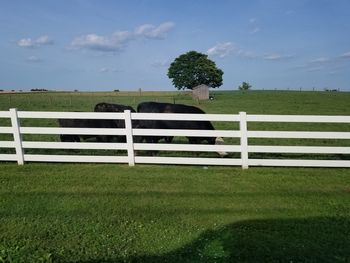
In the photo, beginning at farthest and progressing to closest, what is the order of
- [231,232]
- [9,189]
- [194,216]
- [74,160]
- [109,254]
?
[74,160] < [9,189] < [194,216] < [231,232] < [109,254]

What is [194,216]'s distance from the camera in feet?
17.1

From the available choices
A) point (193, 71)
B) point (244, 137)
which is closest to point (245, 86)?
point (193, 71)

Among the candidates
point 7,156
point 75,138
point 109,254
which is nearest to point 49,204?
point 109,254

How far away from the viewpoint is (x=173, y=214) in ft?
17.4

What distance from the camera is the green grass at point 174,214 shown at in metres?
4.12

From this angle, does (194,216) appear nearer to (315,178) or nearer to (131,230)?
(131,230)

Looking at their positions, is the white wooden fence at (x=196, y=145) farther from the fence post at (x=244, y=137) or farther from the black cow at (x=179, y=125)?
the black cow at (x=179, y=125)

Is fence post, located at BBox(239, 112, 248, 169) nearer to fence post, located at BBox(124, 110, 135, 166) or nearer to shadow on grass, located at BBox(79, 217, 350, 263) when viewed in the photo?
fence post, located at BBox(124, 110, 135, 166)

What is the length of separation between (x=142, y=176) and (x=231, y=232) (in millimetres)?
3168

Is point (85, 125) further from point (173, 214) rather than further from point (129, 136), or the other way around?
point (173, 214)

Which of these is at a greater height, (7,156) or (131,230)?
(7,156)

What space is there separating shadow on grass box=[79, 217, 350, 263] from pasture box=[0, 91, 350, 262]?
1cm

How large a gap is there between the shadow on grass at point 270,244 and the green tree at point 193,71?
69670mm

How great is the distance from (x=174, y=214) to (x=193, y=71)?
71050 mm
